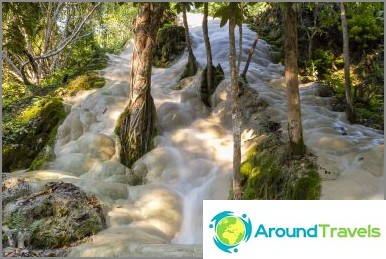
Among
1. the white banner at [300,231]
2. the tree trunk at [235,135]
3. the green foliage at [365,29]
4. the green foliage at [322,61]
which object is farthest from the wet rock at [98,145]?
the green foliage at [365,29]

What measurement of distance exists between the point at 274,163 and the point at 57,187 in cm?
333

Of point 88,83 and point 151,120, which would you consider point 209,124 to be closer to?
point 151,120

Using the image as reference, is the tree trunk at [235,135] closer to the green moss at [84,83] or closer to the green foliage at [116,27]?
the green moss at [84,83]

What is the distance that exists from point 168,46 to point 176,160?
7.36m

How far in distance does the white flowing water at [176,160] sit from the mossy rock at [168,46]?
2.26 m

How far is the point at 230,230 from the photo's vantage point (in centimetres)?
309

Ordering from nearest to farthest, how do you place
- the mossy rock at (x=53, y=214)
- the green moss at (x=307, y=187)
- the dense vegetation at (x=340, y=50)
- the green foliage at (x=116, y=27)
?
the mossy rock at (x=53, y=214) < the green moss at (x=307, y=187) < the dense vegetation at (x=340, y=50) < the green foliage at (x=116, y=27)

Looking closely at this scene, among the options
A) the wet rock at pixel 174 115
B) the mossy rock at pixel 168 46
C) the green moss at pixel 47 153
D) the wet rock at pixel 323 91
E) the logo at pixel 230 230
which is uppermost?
the mossy rock at pixel 168 46

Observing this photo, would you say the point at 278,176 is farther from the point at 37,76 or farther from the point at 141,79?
the point at 37,76

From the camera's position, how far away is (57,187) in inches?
239

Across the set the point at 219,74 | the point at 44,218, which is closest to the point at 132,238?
the point at 44,218

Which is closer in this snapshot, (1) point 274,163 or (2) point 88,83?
(1) point 274,163

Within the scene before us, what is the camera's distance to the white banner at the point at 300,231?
300cm

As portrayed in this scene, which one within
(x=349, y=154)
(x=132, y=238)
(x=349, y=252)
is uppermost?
(x=349, y=252)
